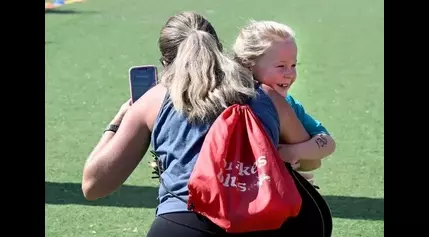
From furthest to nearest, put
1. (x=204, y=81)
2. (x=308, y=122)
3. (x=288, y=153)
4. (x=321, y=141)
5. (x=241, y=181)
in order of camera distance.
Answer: (x=308, y=122) → (x=321, y=141) → (x=288, y=153) → (x=204, y=81) → (x=241, y=181)

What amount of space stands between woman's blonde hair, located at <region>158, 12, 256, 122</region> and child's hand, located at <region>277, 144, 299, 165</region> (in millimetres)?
254

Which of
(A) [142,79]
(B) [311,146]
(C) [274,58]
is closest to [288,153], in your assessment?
(B) [311,146]

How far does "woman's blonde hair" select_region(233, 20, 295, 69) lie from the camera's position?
3748 millimetres

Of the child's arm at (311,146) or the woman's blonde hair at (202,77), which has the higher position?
the woman's blonde hair at (202,77)

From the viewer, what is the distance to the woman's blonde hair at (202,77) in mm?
3455

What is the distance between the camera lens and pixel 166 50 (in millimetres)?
3719

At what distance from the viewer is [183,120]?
3484 mm

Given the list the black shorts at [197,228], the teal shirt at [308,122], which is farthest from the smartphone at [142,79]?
the black shorts at [197,228]

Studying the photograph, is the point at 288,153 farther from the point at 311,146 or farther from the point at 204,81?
the point at 204,81

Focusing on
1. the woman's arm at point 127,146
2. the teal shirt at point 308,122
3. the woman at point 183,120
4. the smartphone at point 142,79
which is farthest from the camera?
the smartphone at point 142,79

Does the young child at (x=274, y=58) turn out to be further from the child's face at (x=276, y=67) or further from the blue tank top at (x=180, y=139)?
the blue tank top at (x=180, y=139)

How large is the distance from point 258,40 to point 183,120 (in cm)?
49

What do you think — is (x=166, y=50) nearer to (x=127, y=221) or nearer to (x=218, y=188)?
(x=218, y=188)
